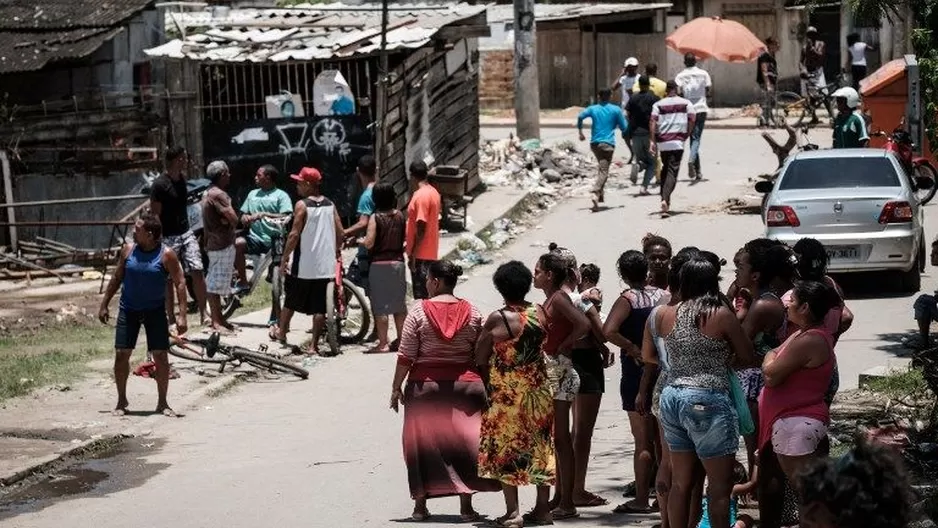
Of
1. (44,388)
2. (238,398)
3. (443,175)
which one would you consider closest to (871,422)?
(238,398)

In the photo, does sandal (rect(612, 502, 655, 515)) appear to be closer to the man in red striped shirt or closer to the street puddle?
the street puddle

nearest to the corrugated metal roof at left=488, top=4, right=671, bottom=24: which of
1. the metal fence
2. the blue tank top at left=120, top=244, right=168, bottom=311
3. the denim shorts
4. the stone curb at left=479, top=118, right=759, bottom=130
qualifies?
the stone curb at left=479, top=118, right=759, bottom=130

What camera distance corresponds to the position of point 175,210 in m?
16.6

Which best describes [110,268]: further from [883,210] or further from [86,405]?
[883,210]

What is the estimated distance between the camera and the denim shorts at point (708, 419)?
26.4 feet

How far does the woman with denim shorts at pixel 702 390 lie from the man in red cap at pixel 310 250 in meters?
8.33

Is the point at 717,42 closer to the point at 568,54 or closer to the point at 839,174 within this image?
the point at 568,54

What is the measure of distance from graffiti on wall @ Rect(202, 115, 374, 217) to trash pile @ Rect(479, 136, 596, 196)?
4622mm

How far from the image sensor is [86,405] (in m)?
14.1

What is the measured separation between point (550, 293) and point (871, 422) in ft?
10.5

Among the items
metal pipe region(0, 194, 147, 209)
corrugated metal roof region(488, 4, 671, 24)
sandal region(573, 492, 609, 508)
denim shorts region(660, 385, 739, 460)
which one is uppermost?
corrugated metal roof region(488, 4, 671, 24)

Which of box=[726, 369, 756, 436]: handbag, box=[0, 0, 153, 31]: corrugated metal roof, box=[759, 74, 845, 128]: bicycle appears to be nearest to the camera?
box=[726, 369, 756, 436]: handbag

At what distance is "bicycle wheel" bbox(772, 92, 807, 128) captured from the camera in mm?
33594

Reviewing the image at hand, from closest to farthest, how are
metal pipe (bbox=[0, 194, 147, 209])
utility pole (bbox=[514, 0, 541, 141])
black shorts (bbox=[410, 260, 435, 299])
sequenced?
black shorts (bbox=[410, 260, 435, 299]), metal pipe (bbox=[0, 194, 147, 209]), utility pole (bbox=[514, 0, 541, 141])
